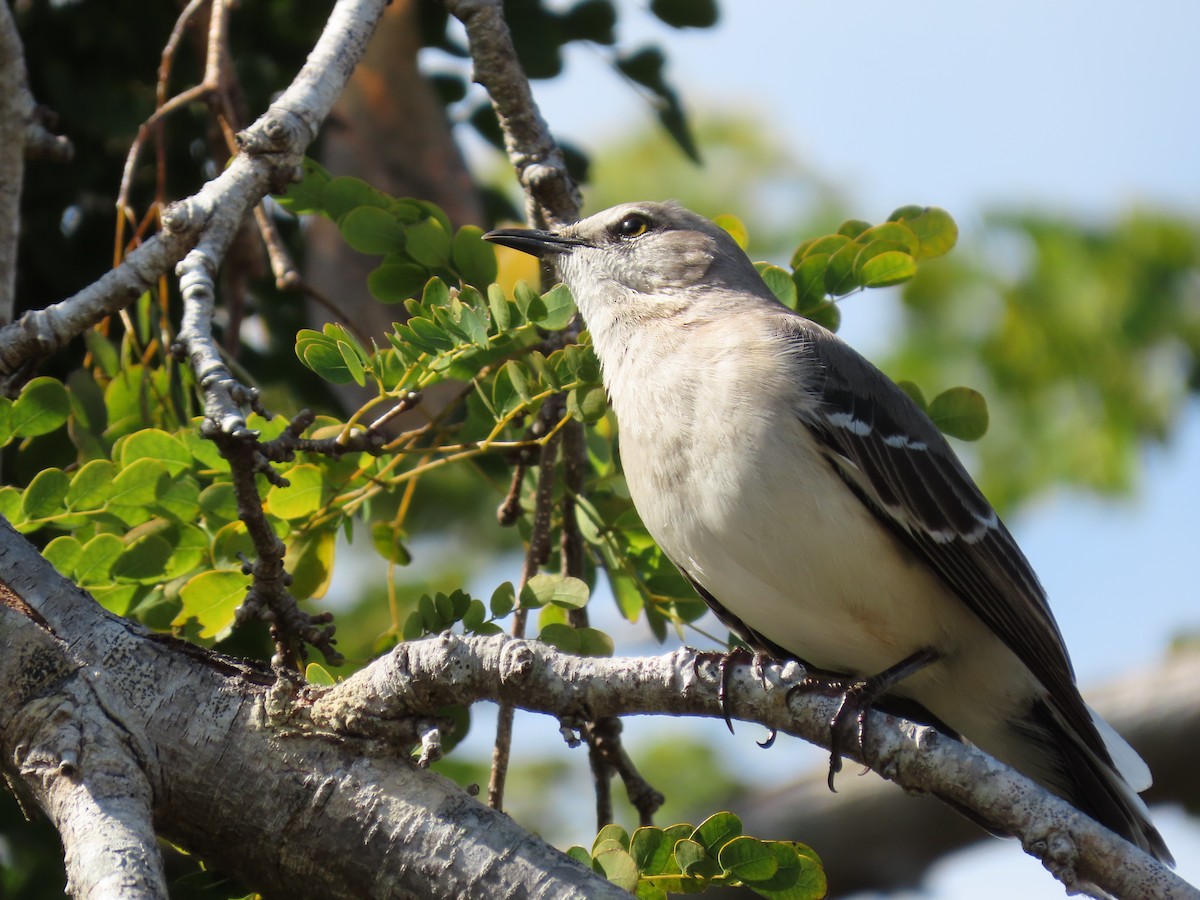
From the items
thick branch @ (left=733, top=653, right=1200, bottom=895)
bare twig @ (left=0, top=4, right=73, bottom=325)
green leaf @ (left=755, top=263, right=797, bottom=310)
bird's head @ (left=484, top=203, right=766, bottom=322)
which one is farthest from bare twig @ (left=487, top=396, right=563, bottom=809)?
thick branch @ (left=733, top=653, right=1200, bottom=895)

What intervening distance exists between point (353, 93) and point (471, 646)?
376 centimetres

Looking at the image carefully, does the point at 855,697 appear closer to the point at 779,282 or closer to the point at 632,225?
the point at 779,282

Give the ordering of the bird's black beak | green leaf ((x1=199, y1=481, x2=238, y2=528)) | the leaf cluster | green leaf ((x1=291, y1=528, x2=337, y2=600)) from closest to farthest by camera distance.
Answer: green leaf ((x1=199, y1=481, x2=238, y2=528))
green leaf ((x1=291, y1=528, x2=337, y2=600))
the leaf cluster
the bird's black beak

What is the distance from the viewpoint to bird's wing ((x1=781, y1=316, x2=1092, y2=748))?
3.91 meters

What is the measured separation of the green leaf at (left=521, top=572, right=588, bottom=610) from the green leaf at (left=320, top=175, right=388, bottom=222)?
1.25 metres

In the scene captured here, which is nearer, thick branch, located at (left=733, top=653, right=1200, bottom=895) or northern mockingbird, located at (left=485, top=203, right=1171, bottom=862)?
northern mockingbird, located at (left=485, top=203, right=1171, bottom=862)

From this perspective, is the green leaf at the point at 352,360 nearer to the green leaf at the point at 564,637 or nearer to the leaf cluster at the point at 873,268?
the green leaf at the point at 564,637

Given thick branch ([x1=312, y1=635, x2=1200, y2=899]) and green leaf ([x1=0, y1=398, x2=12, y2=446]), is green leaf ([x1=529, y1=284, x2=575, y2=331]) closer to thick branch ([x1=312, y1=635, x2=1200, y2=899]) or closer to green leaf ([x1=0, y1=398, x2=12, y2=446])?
thick branch ([x1=312, y1=635, x2=1200, y2=899])

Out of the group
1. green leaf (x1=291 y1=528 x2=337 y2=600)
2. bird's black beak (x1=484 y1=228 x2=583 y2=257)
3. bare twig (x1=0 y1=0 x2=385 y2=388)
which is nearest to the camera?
bare twig (x1=0 y1=0 x2=385 y2=388)

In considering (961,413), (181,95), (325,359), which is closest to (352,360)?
(325,359)

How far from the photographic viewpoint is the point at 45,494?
125 inches

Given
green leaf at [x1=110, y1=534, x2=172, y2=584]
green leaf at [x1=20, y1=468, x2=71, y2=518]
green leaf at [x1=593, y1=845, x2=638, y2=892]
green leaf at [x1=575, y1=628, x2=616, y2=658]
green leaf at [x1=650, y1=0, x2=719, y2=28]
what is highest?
green leaf at [x1=650, y1=0, x2=719, y2=28]

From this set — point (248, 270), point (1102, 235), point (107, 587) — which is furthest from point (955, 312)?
point (107, 587)

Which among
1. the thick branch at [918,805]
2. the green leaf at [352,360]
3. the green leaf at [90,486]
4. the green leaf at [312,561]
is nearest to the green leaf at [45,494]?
the green leaf at [90,486]
